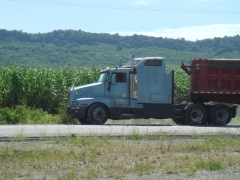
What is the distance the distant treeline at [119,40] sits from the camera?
85.7 metres

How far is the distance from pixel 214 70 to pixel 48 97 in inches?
442

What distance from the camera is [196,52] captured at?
271ft

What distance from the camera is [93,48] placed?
293 feet

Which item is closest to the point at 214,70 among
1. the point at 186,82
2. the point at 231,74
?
the point at 231,74

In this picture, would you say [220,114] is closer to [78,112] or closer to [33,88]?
[78,112]

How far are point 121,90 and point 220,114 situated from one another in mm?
4738

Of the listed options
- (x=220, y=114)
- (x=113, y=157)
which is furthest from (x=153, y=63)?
(x=113, y=157)

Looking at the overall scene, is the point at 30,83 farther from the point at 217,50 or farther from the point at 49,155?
the point at 217,50

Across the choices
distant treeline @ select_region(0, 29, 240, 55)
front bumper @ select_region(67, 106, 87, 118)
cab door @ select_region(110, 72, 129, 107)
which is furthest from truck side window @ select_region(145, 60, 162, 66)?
distant treeline @ select_region(0, 29, 240, 55)

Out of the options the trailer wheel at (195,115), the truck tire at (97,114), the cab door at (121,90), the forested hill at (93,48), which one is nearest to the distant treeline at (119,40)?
the forested hill at (93,48)

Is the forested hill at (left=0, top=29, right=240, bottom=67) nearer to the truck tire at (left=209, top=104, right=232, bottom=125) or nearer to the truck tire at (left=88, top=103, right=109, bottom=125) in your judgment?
the truck tire at (left=209, top=104, right=232, bottom=125)

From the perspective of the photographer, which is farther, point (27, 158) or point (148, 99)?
point (148, 99)

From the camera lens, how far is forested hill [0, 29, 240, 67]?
248 feet

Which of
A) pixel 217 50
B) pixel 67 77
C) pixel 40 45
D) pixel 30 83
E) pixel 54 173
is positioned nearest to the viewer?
pixel 54 173
